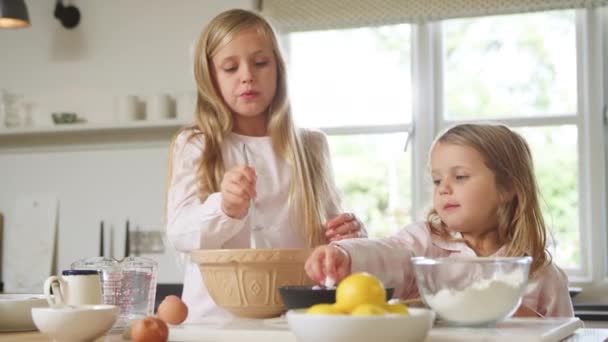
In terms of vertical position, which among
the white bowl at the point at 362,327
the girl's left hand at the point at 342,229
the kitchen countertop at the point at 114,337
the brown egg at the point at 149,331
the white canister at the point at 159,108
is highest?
the white canister at the point at 159,108

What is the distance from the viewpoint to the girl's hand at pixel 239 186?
Result: 1620mm

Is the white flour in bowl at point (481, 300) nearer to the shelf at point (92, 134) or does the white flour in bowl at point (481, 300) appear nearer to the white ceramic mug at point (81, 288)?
the white ceramic mug at point (81, 288)

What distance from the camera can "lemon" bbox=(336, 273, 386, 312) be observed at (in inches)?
42.6

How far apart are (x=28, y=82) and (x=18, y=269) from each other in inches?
36.0

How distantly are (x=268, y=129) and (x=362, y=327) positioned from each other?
44.2 inches

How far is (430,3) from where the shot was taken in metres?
3.73

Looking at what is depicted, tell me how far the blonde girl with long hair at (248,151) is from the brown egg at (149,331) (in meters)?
0.63

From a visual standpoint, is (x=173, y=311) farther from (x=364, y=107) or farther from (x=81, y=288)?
(x=364, y=107)

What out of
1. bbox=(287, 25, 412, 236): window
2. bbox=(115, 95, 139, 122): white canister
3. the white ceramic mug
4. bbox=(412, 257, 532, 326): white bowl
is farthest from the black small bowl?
bbox=(115, 95, 139, 122): white canister

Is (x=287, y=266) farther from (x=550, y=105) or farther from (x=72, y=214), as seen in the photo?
(x=72, y=214)

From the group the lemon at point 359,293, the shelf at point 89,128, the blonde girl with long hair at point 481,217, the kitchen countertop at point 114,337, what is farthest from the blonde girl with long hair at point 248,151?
the shelf at point 89,128

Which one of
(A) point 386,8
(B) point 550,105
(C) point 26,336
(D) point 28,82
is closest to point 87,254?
(D) point 28,82

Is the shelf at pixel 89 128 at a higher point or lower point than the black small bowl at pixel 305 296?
higher

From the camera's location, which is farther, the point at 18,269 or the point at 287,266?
the point at 18,269
